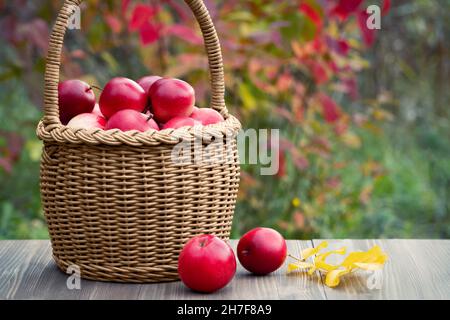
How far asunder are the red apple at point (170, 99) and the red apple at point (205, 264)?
0.31 m

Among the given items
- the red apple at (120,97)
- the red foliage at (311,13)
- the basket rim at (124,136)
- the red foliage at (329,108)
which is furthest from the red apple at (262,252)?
the red foliage at (329,108)

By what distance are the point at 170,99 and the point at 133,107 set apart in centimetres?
9

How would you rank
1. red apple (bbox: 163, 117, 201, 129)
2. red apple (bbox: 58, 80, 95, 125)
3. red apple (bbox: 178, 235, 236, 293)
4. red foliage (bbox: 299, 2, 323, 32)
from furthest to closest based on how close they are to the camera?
red foliage (bbox: 299, 2, 323, 32) → red apple (bbox: 58, 80, 95, 125) → red apple (bbox: 163, 117, 201, 129) → red apple (bbox: 178, 235, 236, 293)

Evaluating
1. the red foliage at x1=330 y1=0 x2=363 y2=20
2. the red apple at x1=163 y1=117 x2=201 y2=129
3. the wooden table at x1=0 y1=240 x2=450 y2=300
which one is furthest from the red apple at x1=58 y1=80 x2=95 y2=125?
the red foliage at x1=330 y1=0 x2=363 y2=20

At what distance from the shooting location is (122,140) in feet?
5.20

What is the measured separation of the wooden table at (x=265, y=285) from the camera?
1572mm

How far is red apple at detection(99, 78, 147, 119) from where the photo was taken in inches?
66.9

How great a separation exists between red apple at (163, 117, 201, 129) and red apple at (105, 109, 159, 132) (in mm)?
43

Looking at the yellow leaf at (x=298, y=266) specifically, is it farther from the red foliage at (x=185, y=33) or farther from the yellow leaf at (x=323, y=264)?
the red foliage at (x=185, y=33)

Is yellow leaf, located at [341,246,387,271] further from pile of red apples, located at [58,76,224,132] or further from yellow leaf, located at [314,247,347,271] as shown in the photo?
pile of red apples, located at [58,76,224,132]

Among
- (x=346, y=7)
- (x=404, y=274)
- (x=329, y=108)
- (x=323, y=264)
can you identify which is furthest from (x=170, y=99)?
(x=329, y=108)

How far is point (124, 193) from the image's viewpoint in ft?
5.32
